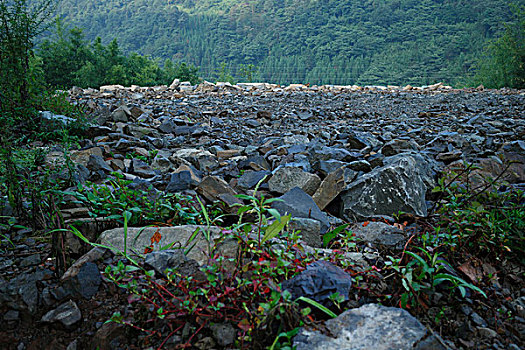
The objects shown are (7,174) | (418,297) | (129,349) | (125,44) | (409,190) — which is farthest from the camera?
(125,44)

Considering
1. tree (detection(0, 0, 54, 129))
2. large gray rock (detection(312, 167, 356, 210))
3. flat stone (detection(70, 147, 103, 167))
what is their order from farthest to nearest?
1. tree (detection(0, 0, 54, 129))
2. flat stone (detection(70, 147, 103, 167))
3. large gray rock (detection(312, 167, 356, 210))

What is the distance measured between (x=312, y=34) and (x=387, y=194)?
99.0 feet

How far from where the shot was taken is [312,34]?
29219 mm

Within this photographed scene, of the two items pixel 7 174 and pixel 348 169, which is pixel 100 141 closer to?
pixel 7 174

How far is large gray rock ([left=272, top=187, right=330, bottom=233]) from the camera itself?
1908 millimetres

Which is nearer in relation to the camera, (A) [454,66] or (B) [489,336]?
(B) [489,336]

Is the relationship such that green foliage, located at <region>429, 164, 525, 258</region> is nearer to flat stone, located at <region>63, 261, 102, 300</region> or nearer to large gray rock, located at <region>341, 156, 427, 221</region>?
large gray rock, located at <region>341, 156, 427, 221</region>

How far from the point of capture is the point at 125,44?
103ft

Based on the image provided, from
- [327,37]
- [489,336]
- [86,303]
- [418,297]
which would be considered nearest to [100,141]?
[86,303]

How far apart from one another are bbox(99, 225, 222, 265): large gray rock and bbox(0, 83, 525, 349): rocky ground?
1cm

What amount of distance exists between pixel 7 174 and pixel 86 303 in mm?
986

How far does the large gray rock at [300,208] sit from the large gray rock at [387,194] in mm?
332

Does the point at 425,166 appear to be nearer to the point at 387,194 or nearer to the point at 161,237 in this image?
the point at 387,194

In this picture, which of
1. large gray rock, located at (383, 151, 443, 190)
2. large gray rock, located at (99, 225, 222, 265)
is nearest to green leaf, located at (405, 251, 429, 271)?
large gray rock, located at (99, 225, 222, 265)
